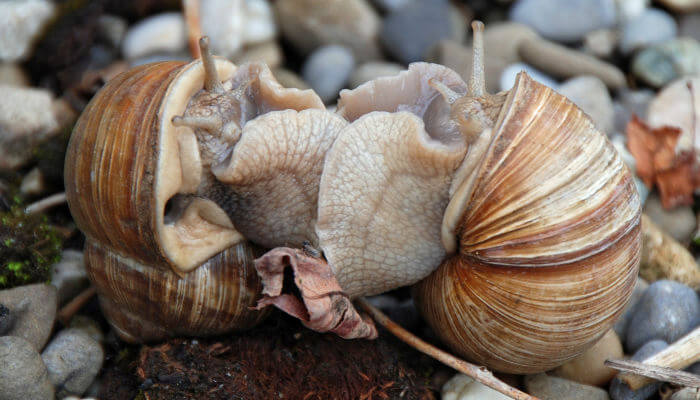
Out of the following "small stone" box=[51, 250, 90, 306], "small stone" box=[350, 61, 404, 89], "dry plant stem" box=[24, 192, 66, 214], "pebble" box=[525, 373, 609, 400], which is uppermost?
"small stone" box=[350, 61, 404, 89]

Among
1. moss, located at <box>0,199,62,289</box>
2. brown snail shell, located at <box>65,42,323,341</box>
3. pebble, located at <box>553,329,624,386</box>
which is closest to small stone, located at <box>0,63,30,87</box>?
moss, located at <box>0,199,62,289</box>

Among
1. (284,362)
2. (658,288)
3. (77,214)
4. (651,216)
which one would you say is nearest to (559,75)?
(651,216)

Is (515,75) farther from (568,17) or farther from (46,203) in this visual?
(46,203)

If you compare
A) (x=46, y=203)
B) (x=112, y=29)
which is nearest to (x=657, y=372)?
(x=46, y=203)

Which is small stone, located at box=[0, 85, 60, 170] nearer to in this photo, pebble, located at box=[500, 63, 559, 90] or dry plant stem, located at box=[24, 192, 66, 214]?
dry plant stem, located at box=[24, 192, 66, 214]

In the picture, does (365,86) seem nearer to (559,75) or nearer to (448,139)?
(448,139)

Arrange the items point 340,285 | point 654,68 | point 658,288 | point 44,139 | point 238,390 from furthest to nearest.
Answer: point 654,68 < point 44,139 < point 658,288 < point 340,285 < point 238,390
